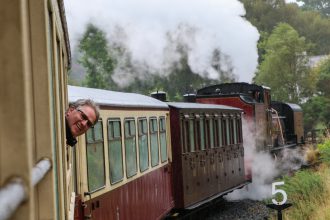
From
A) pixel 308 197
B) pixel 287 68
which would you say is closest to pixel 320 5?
pixel 287 68

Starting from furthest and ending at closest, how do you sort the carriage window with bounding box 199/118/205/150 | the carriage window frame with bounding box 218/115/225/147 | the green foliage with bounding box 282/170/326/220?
the carriage window frame with bounding box 218/115/225/147 → the carriage window with bounding box 199/118/205/150 → the green foliage with bounding box 282/170/326/220

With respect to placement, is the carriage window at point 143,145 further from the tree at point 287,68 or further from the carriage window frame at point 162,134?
the tree at point 287,68

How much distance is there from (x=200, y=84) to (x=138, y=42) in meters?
6.89

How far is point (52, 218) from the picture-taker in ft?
4.49

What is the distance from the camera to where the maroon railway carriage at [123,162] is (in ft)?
17.5

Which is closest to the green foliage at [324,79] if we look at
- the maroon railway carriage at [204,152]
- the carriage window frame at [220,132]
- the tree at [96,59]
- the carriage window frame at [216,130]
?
the tree at [96,59]

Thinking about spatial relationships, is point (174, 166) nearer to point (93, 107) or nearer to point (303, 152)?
point (93, 107)

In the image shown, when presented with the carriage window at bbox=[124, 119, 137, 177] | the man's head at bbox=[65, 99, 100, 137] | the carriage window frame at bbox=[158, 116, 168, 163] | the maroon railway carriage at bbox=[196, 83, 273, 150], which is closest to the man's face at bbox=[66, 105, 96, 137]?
the man's head at bbox=[65, 99, 100, 137]

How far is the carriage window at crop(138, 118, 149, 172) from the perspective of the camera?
25.8 feet

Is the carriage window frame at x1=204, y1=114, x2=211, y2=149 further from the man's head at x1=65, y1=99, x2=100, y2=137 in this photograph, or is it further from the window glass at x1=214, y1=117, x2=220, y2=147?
the man's head at x1=65, y1=99, x2=100, y2=137

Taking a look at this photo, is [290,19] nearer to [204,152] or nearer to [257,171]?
[257,171]

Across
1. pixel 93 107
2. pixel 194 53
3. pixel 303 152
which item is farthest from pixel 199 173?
pixel 194 53

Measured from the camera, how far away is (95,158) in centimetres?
565

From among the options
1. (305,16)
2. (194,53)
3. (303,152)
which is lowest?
(303,152)
